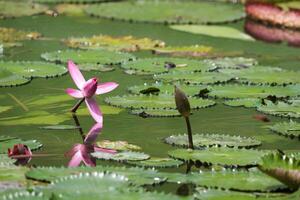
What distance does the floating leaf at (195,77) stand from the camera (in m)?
3.96

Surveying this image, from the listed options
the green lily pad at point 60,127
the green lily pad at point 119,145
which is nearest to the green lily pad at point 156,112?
the green lily pad at point 60,127

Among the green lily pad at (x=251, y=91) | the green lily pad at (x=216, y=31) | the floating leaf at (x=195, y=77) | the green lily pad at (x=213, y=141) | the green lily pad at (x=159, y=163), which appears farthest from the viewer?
the green lily pad at (x=216, y=31)

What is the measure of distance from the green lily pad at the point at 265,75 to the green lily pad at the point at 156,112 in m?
0.69

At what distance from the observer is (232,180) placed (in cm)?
246

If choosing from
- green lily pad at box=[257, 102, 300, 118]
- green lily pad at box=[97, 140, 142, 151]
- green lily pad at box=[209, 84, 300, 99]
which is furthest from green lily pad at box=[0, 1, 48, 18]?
green lily pad at box=[97, 140, 142, 151]

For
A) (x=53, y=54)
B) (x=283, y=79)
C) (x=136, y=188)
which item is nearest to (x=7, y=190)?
(x=136, y=188)

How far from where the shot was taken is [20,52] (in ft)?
15.4

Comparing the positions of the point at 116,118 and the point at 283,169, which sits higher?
the point at 283,169

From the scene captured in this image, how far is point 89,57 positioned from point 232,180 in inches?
81.9

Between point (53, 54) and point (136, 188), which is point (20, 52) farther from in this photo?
point (136, 188)

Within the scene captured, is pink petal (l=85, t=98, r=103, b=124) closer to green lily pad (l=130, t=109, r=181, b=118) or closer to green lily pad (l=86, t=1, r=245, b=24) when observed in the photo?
green lily pad (l=130, t=109, r=181, b=118)

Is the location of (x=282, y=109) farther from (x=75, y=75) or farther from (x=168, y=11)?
(x=168, y=11)

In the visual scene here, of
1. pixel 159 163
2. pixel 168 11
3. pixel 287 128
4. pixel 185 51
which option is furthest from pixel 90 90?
pixel 168 11

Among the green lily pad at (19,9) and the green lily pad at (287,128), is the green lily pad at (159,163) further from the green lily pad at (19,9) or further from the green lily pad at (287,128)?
the green lily pad at (19,9)
